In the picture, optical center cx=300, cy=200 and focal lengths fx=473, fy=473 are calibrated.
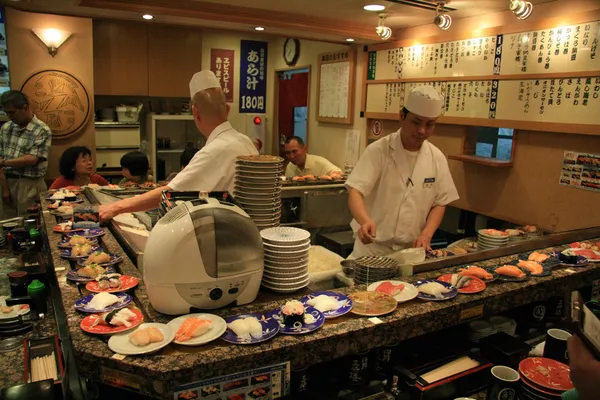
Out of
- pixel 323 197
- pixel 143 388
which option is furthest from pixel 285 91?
pixel 143 388

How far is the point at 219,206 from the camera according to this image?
155cm

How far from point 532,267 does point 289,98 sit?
6.32 m

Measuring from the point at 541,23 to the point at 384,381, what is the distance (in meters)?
3.53

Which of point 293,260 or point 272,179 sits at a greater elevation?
point 272,179

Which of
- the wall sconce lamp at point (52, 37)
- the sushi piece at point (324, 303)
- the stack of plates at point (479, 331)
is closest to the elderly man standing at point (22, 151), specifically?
the wall sconce lamp at point (52, 37)

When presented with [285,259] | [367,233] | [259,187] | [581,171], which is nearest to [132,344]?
[285,259]

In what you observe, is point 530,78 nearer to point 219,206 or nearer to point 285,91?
point 219,206

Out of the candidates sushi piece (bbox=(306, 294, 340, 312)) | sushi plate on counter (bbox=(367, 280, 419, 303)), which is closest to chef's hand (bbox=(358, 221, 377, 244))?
sushi plate on counter (bbox=(367, 280, 419, 303))

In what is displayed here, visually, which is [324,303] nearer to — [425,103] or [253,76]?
[425,103]

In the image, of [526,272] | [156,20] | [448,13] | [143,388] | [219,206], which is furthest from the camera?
[156,20]

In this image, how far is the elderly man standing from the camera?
496 cm

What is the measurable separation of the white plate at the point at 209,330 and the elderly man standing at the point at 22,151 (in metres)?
4.20

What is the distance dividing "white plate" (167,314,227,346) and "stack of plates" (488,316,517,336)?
1155 mm

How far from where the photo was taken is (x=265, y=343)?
1.40m
